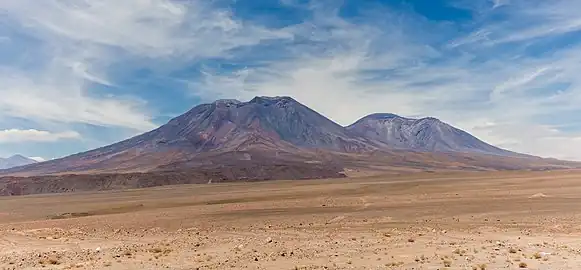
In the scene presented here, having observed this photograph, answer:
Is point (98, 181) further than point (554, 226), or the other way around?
point (98, 181)

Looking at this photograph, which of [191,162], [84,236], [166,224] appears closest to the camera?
[84,236]

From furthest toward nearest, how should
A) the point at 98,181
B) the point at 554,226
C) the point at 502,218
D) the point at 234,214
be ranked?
the point at 98,181, the point at 234,214, the point at 502,218, the point at 554,226

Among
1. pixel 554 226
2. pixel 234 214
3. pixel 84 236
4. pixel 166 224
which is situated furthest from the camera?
pixel 234 214

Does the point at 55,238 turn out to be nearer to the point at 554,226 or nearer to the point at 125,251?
the point at 125,251

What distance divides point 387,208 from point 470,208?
251 inches

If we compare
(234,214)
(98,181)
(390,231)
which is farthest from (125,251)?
(98,181)

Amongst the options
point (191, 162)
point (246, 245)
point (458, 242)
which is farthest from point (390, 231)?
point (191, 162)

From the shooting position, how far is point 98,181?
11862cm

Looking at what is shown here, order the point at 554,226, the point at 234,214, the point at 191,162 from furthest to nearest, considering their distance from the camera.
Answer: the point at 191,162
the point at 234,214
the point at 554,226

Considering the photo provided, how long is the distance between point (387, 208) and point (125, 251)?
24.7 metres

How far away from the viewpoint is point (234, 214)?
42156mm

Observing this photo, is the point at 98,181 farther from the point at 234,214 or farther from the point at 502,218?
the point at 502,218

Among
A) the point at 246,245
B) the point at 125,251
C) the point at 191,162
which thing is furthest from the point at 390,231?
the point at 191,162

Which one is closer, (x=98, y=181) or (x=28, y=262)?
(x=28, y=262)
